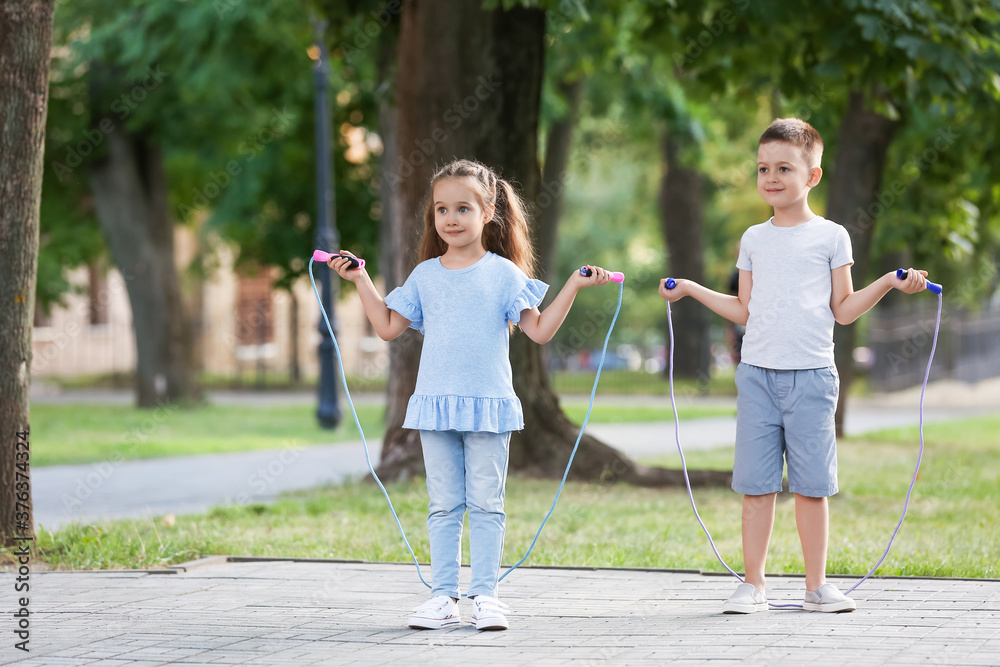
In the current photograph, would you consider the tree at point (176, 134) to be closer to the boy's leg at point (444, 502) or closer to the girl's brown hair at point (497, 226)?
the girl's brown hair at point (497, 226)

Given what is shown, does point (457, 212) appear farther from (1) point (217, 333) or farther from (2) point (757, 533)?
(1) point (217, 333)

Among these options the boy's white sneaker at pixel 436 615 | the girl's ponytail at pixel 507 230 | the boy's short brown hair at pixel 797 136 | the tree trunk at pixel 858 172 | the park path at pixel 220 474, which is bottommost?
the park path at pixel 220 474

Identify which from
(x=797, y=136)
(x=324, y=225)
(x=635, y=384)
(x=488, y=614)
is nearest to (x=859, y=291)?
(x=797, y=136)

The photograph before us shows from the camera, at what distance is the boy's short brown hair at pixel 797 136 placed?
178 inches

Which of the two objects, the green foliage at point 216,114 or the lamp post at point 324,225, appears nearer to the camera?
the lamp post at point 324,225

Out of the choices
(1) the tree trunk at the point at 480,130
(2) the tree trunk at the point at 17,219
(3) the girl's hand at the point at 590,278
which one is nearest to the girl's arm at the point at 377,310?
(3) the girl's hand at the point at 590,278

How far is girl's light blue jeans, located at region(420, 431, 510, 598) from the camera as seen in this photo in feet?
14.5

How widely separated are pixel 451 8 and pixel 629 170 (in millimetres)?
33782

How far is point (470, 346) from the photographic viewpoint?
175 inches

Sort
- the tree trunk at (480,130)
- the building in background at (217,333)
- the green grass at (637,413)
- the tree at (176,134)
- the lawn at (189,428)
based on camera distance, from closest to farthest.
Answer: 1. the tree trunk at (480,130)
2. the lawn at (189,428)
3. the green grass at (637,413)
4. the tree at (176,134)
5. the building in background at (217,333)

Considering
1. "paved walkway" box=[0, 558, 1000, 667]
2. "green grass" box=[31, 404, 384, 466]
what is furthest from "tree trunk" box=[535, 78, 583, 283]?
"paved walkway" box=[0, 558, 1000, 667]

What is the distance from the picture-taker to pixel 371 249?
21.3 meters

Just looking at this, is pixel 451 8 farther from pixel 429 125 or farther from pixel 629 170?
pixel 629 170

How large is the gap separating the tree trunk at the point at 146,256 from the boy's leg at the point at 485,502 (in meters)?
16.0
